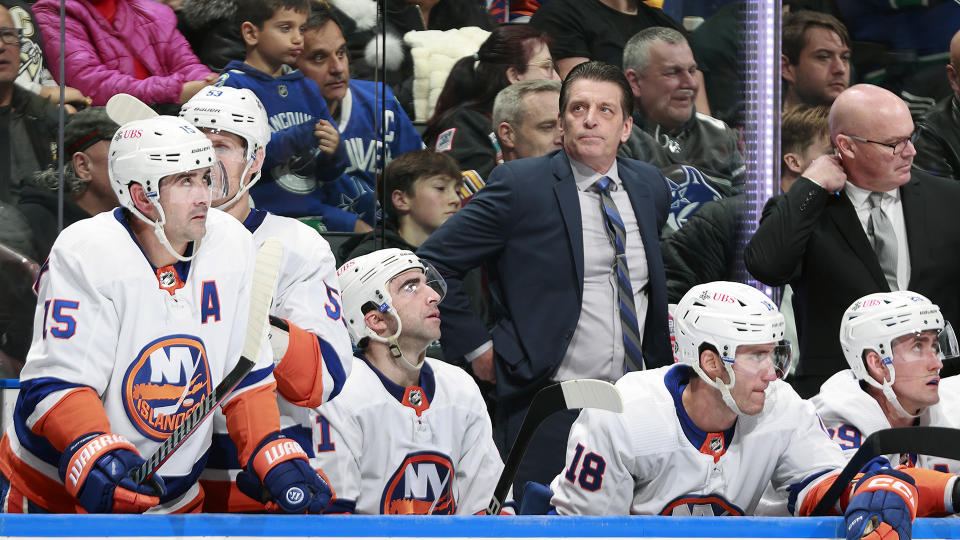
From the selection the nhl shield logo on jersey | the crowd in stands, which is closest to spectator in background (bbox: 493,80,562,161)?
the crowd in stands

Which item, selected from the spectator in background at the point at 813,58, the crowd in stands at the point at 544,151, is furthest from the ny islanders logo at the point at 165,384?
the spectator in background at the point at 813,58

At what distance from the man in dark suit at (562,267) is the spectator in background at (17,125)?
3.92 ft

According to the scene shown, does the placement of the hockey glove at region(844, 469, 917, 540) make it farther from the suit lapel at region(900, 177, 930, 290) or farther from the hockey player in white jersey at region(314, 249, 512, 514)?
the suit lapel at region(900, 177, 930, 290)

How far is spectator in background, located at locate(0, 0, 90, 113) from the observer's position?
3830mm

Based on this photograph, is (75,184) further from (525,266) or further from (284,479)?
(284,479)

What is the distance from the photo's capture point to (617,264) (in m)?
3.55

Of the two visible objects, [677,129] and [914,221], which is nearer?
[914,221]

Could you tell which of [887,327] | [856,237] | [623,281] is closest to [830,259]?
[856,237]

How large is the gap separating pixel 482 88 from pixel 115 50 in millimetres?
1150

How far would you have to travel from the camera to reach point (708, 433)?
10.0ft

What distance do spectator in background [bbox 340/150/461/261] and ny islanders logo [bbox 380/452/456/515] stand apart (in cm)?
112

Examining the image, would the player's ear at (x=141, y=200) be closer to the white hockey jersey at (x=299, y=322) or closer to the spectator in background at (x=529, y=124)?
the white hockey jersey at (x=299, y=322)

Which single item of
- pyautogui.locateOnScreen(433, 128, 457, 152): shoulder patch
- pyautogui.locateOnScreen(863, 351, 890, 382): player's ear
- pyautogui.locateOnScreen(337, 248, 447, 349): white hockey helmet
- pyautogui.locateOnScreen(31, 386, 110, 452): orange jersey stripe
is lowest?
pyautogui.locateOnScreen(863, 351, 890, 382): player's ear

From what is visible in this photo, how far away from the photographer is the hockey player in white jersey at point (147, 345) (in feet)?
7.67
